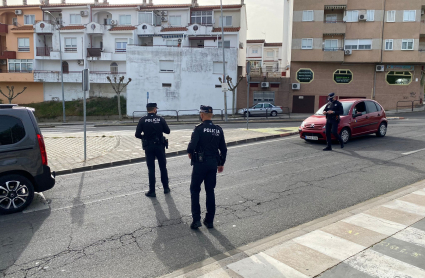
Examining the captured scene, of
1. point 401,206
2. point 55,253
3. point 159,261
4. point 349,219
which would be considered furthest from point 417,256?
point 55,253

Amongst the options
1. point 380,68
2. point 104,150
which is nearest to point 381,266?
point 104,150

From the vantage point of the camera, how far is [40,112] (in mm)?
42125

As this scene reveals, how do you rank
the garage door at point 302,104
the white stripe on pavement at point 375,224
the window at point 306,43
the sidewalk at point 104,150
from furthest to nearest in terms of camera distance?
the garage door at point 302,104 < the window at point 306,43 < the sidewalk at point 104,150 < the white stripe on pavement at point 375,224

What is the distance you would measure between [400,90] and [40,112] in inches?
1639

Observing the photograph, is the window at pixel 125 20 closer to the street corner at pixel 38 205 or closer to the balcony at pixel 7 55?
the balcony at pixel 7 55

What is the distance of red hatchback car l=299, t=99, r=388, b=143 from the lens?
1234 cm

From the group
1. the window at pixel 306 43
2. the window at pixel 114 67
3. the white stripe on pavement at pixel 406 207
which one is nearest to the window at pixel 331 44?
the window at pixel 306 43

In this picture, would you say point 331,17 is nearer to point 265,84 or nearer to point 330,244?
point 265,84

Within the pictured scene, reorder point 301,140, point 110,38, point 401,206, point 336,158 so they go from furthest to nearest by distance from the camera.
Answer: point 110,38, point 301,140, point 336,158, point 401,206

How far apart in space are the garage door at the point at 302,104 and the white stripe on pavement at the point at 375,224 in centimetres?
3291

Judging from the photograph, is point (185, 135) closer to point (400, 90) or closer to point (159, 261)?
point (159, 261)

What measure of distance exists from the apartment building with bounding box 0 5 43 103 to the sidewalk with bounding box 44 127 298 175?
35174 millimetres

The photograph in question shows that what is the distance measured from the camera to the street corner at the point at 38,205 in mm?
6269

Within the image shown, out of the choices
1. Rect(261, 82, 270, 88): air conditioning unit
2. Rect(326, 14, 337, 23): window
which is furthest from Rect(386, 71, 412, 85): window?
Rect(261, 82, 270, 88): air conditioning unit
